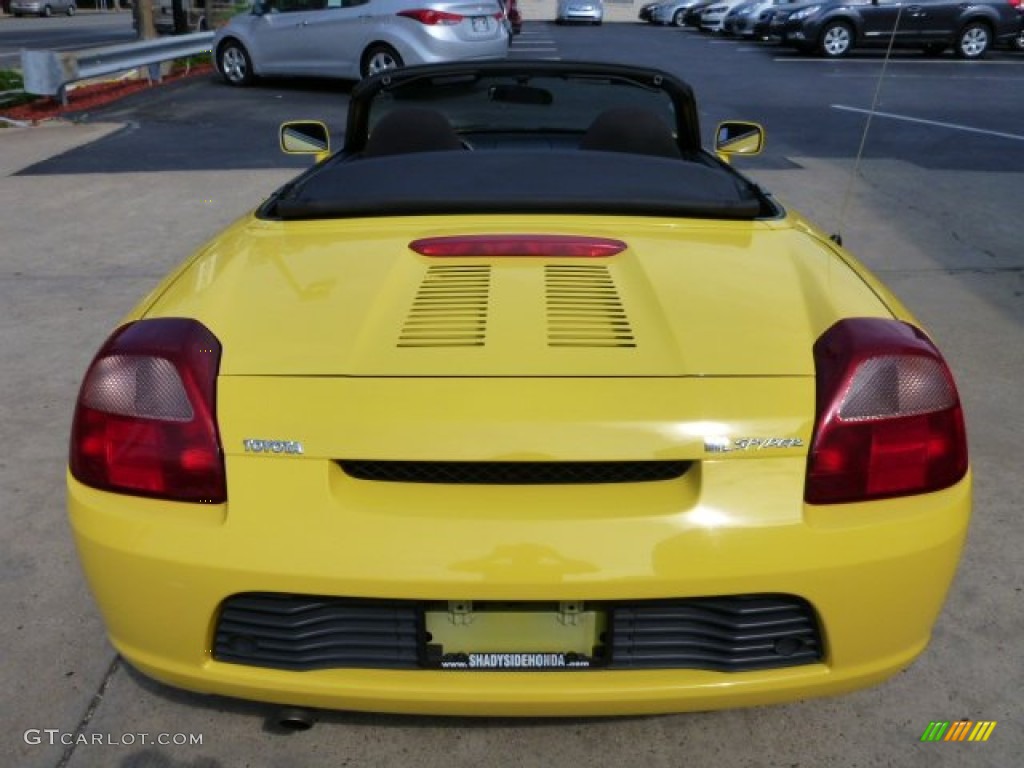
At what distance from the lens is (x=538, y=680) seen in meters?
1.83

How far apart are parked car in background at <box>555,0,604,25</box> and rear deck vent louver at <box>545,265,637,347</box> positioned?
116 feet

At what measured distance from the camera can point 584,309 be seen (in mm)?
2012

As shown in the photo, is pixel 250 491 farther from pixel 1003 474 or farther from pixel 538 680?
pixel 1003 474

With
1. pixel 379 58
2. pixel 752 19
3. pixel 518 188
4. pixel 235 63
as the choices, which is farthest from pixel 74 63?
pixel 752 19

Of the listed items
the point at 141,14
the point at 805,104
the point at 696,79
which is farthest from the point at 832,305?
the point at 141,14

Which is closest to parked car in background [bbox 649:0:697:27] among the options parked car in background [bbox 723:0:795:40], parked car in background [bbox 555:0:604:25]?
parked car in background [bbox 555:0:604:25]

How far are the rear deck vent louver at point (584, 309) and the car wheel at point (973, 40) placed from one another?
832 inches

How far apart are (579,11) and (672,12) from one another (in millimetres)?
3292

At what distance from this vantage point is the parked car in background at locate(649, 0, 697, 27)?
34031 mm

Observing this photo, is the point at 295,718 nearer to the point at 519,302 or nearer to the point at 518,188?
the point at 519,302

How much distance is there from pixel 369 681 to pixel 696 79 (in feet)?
53.5

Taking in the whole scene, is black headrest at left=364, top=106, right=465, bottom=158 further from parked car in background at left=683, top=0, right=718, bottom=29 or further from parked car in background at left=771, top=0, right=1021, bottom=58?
parked car in background at left=683, top=0, right=718, bottom=29

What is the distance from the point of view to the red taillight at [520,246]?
2.23 meters

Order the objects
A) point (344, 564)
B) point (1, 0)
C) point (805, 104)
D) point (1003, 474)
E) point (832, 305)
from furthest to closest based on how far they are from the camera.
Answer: point (1, 0)
point (805, 104)
point (1003, 474)
point (832, 305)
point (344, 564)
